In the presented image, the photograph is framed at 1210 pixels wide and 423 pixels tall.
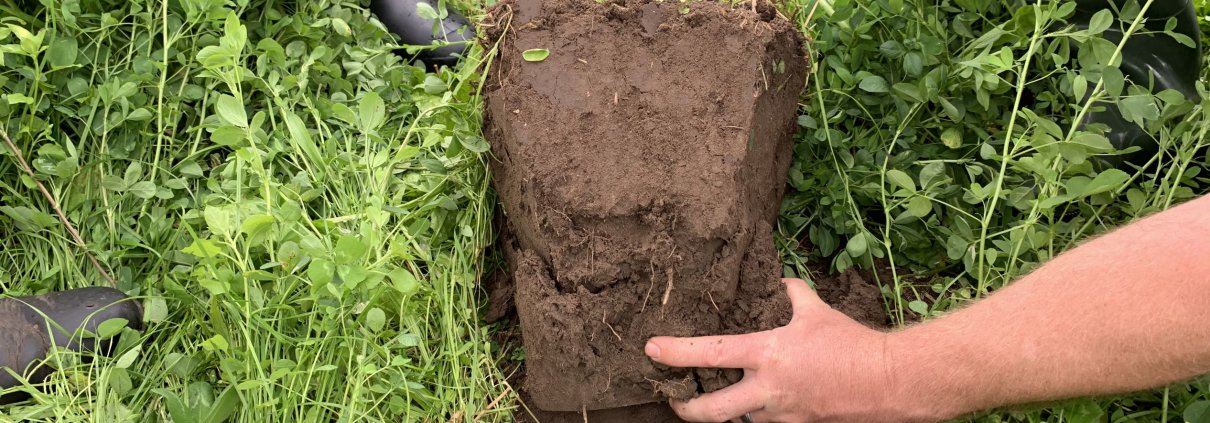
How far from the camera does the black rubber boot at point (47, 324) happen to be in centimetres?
146

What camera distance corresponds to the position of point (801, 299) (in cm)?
144

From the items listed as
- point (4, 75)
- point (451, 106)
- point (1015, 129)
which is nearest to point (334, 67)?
point (451, 106)

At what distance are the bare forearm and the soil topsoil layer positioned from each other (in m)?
0.27

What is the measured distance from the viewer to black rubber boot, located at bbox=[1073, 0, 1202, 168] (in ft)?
5.33

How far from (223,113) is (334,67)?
0.51 metres

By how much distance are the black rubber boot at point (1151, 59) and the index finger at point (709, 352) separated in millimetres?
900

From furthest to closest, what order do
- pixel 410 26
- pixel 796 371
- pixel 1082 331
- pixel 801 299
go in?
pixel 410 26 → pixel 801 299 → pixel 796 371 → pixel 1082 331

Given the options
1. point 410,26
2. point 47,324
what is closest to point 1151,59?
point 410,26

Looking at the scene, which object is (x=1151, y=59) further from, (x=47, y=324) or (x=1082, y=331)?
(x=47, y=324)

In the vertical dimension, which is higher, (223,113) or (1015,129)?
(223,113)

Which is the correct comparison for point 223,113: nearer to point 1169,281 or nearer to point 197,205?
point 197,205

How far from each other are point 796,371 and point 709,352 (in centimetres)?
14

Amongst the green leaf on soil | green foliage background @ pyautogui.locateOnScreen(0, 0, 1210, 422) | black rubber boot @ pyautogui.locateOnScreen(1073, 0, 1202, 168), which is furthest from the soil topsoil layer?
black rubber boot @ pyautogui.locateOnScreen(1073, 0, 1202, 168)

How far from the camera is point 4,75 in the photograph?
166 centimetres
